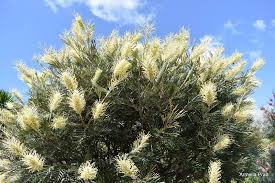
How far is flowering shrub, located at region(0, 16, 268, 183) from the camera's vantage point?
228 inches

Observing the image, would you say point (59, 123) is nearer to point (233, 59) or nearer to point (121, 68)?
point (121, 68)

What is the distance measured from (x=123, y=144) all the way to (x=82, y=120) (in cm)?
90

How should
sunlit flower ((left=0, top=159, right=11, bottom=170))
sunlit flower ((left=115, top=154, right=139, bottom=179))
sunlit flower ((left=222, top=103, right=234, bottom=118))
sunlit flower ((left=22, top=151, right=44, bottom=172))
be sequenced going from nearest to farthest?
sunlit flower ((left=115, top=154, right=139, bottom=179)) < sunlit flower ((left=22, top=151, right=44, bottom=172)) < sunlit flower ((left=222, top=103, right=234, bottom=118)) < sunlit flower ((left=0, top=159, right=11, bottom=170))

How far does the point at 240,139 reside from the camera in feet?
22.6

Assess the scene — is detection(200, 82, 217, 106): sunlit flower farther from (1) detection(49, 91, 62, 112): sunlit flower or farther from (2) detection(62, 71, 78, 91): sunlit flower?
(1) detection(49, 91, 62, 112): sunlit flower

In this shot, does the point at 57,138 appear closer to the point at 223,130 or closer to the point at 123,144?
the point at 123,144

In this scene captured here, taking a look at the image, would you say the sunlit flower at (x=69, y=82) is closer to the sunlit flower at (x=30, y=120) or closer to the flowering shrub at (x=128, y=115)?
the flowering shrub at (x=128, y=115)

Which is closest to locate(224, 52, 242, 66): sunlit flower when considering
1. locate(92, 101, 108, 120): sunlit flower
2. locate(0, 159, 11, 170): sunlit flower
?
locate(92, 101, 108, 120): sunlit flower

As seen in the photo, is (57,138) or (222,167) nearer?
(57,138)

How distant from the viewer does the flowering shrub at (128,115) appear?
579 cm

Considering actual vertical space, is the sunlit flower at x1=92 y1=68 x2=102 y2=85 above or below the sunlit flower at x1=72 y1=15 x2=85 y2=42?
below

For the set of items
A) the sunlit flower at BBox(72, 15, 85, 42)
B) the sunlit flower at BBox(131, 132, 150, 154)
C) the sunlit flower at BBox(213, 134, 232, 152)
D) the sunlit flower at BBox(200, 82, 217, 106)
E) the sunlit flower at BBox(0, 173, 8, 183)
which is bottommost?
the sunlit flower at BBox(0, 173, 8, 183)

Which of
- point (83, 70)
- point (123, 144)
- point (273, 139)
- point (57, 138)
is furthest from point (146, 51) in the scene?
point (273, 139)

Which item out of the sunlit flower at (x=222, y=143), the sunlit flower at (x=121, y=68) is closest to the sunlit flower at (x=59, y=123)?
the sunlit flower at (x=121, y=68)
